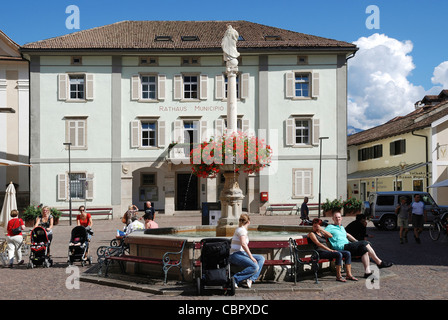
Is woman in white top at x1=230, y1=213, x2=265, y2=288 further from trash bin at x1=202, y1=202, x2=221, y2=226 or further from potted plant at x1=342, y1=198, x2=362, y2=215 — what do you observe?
potted plant at x1=342, y1=198, x2=362, y2=215

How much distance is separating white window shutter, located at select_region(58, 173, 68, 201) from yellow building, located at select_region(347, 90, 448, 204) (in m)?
21.0

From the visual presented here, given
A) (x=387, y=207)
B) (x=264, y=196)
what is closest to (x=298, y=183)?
(x=264, y=196)

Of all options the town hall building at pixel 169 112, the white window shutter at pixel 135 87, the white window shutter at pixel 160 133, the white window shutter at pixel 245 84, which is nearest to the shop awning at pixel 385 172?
the town hall building at pixel 169 112

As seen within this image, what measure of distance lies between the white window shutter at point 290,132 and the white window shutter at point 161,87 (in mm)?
8019

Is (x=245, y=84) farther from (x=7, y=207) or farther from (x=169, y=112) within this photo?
(x=7, y=207)

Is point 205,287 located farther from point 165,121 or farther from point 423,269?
point 165,121

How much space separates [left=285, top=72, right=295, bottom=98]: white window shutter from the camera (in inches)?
1417

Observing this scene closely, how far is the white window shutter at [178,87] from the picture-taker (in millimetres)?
35969

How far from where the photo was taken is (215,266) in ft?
31.4

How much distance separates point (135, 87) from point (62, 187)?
7.70 metres

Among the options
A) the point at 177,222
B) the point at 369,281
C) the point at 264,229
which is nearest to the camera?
the point at 369,281

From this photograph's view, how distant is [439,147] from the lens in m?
36.5
